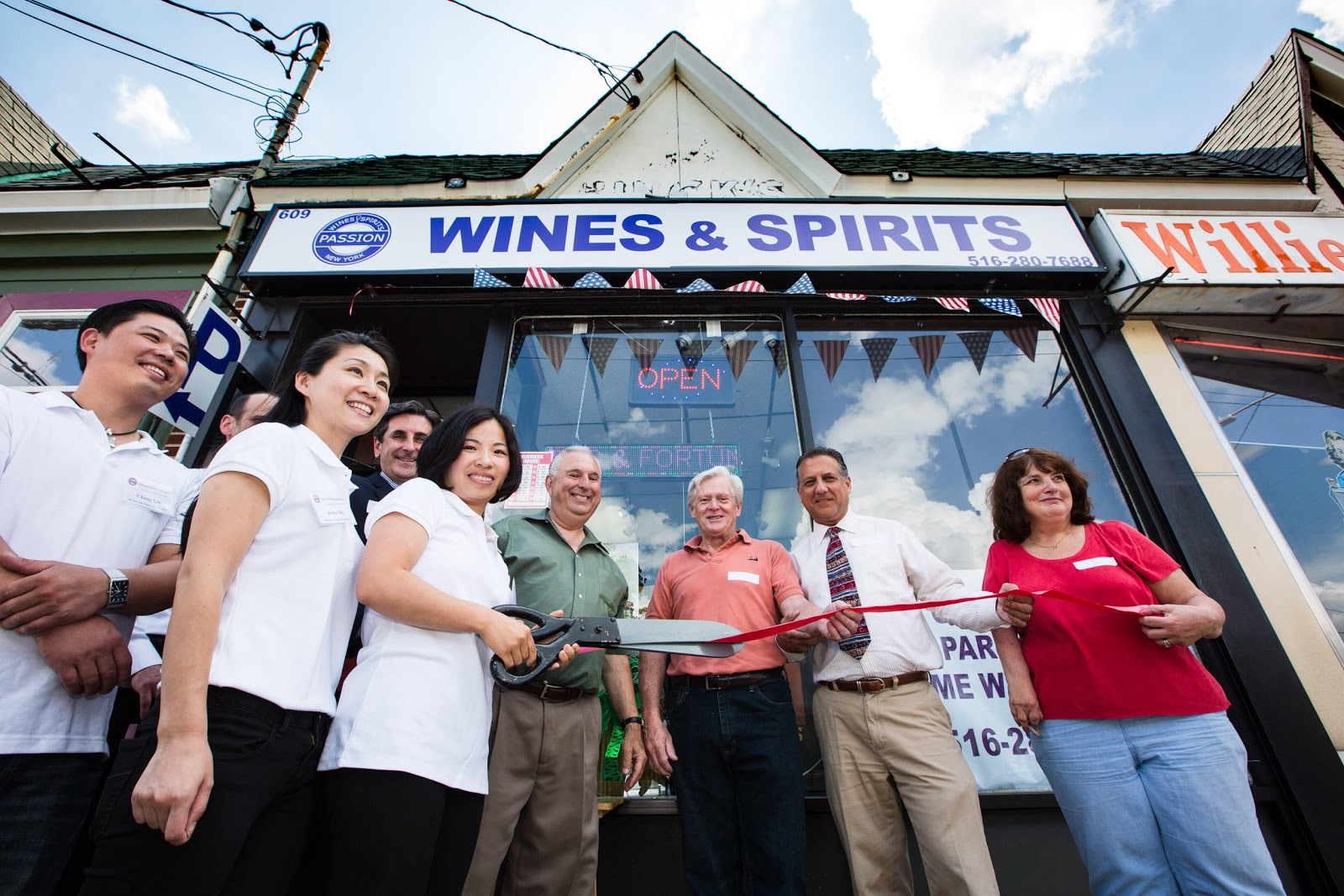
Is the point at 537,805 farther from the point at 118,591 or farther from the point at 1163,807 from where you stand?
the point at 1163,807

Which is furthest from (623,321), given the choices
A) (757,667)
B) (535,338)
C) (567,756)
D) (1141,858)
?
(1141,858)

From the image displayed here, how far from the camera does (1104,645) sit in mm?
1972

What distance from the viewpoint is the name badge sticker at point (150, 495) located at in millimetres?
1660

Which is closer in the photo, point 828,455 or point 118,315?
point 118,315

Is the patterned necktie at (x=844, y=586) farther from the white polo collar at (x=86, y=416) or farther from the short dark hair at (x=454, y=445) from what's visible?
the white polo collar at (x=86, y=416)

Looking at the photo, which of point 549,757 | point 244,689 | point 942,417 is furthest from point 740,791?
point 942,417

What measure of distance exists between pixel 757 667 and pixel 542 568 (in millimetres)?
963

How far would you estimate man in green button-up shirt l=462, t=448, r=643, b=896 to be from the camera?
1876mm

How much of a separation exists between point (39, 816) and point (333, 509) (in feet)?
3.16

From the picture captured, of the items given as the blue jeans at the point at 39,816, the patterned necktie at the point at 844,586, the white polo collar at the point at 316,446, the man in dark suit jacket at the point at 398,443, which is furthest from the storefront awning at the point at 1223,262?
the blue jeans at the point at 39,816

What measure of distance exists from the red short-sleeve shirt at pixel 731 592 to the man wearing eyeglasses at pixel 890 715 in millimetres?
142

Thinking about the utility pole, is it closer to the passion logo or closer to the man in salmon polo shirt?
the passion logo

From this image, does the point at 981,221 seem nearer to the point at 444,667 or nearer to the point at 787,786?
the point at 787,786

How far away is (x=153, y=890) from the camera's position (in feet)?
3.05
